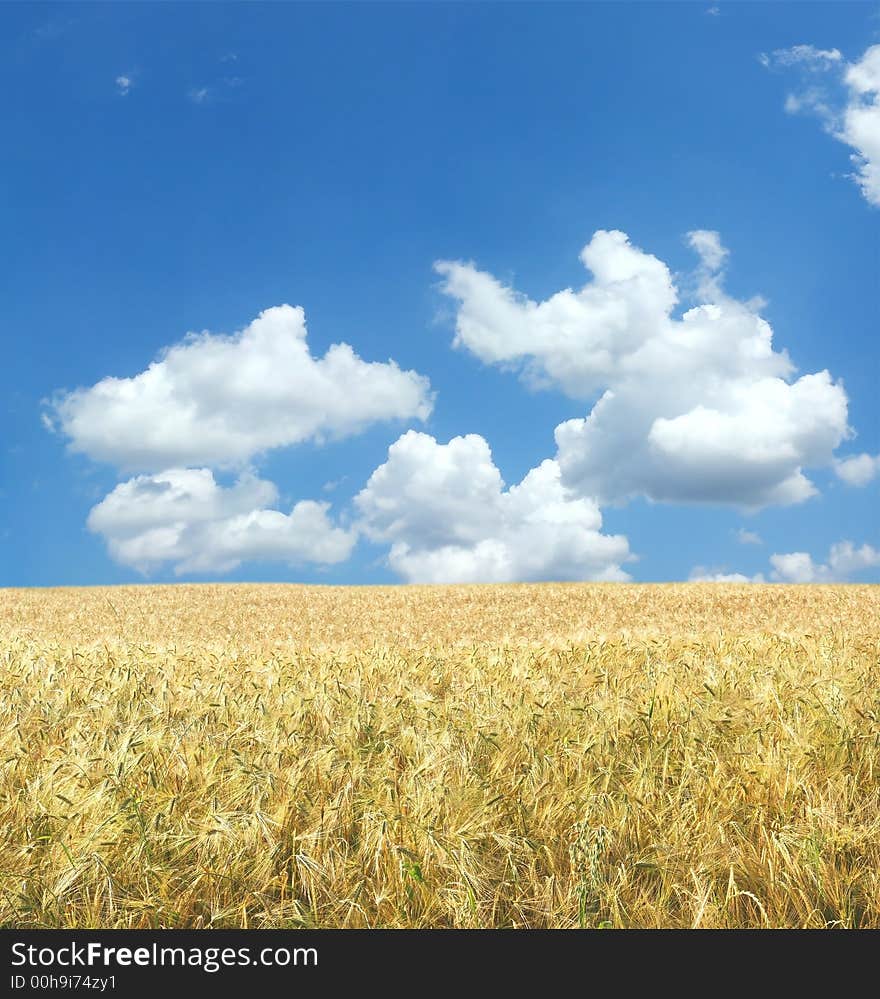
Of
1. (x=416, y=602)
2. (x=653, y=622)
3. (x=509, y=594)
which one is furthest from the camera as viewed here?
(x=509, y=594)

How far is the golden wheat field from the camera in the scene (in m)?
3.18

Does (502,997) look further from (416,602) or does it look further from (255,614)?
(416,602)

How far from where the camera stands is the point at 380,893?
3.17 m

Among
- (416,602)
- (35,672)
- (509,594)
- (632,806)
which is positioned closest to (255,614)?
→ (416,602)

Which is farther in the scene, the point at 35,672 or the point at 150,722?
the point at 35,672

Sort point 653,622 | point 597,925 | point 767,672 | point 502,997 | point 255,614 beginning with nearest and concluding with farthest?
1. point 502,997
2. point 597,925
3. point 767,672
4. point 653,622
5. point 255,614

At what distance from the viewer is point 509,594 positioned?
98.7ft

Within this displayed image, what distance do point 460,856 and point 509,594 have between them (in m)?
27.1

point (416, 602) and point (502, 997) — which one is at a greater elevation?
point (416, 602)

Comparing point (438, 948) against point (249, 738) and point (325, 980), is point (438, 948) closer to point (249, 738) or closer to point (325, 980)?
point (325, 980)

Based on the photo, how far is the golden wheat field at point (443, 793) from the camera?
3.18m

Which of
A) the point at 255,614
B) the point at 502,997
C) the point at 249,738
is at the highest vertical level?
the point at 255,614

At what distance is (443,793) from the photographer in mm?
Answer: 3859

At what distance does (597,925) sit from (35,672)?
6.35 m
